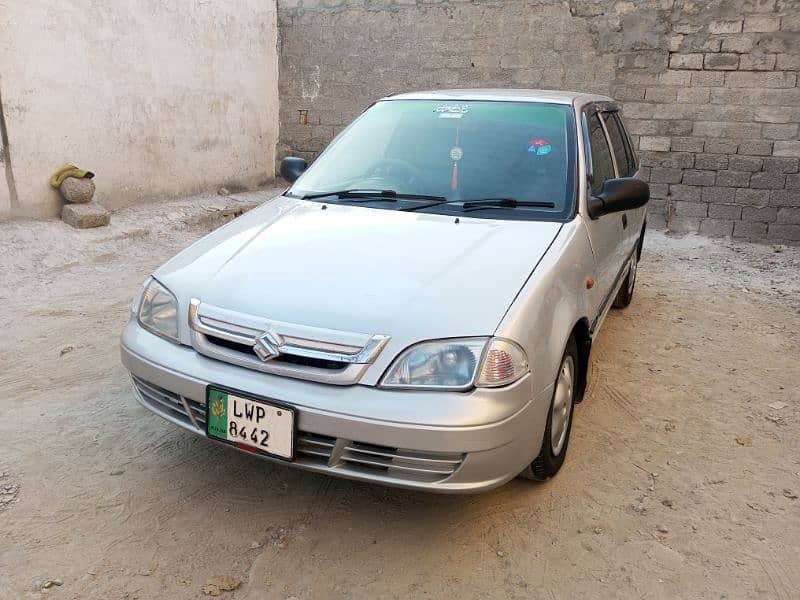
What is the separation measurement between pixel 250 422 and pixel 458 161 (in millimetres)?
1711

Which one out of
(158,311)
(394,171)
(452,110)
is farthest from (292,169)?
(158,311)

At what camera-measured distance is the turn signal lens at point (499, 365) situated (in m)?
2.18

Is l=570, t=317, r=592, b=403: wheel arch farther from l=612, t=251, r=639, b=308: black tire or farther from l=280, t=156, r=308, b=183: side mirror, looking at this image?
l=612, t=251, r=639, b=308: black tire

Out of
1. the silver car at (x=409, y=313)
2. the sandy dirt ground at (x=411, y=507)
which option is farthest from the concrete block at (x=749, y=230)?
the silver car at (x=409, y=313)

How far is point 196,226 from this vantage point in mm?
7746

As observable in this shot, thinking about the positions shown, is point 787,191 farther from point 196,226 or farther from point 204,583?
point 204,583

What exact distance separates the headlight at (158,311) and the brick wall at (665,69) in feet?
21.1

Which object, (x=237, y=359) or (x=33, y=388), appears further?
(x=33, y=388)

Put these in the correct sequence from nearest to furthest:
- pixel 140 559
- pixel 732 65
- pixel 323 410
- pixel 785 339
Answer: pixel 323 410 → pixel 140 559 → pixel 785 339 → pixel 732 65

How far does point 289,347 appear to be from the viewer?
7.39 feet

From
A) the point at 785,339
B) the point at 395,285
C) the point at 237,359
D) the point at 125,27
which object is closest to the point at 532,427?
the point at 395,285

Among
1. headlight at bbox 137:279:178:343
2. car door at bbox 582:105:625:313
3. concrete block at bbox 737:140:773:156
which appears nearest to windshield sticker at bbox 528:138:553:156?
car door at bbox 582:105:625:313

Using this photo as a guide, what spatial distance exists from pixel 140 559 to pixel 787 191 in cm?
736

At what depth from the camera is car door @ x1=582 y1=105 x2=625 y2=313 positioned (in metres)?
3.29
